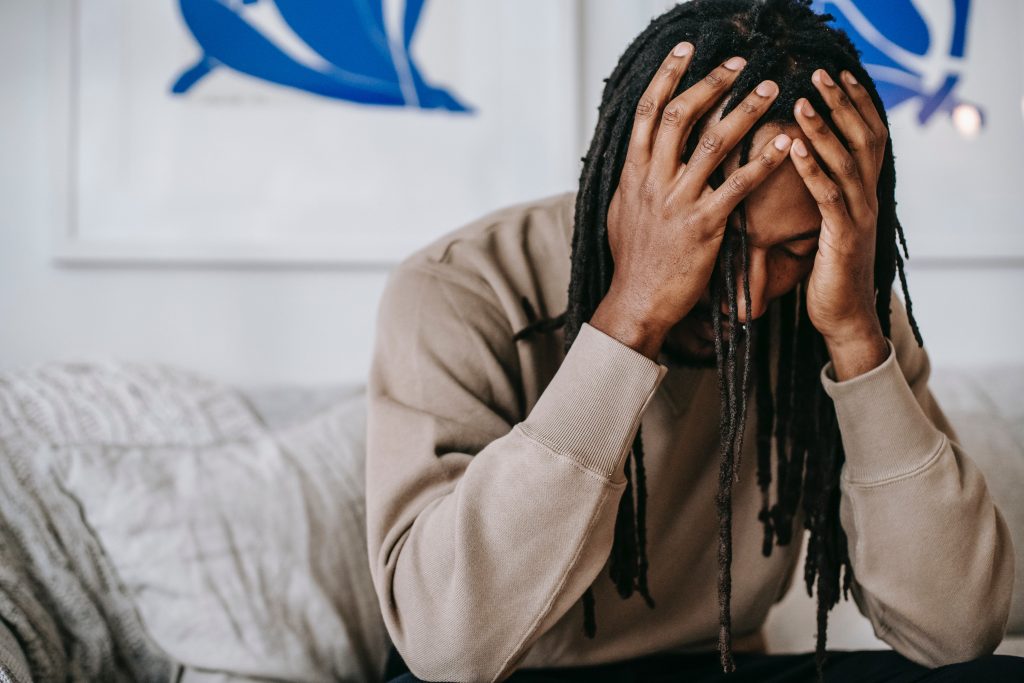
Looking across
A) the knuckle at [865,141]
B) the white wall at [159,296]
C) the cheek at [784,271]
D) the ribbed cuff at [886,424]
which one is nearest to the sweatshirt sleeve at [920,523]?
the ribbed cuff at [886,424]

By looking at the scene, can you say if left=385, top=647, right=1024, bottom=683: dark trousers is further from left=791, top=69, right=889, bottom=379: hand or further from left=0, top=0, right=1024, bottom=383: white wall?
left=0, top=0, right=1024, bottom=383: white wall

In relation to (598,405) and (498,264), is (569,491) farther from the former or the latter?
(498,264)

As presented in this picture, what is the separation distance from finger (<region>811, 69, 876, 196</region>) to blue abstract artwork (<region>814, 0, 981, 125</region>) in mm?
1065

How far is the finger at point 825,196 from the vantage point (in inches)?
30.9

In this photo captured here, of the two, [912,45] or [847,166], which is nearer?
[847,166]

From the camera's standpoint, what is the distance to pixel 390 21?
1.67 metres

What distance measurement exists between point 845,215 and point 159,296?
128 centimetres

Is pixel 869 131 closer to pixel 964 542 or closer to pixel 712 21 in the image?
pixel 712 21

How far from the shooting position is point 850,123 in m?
0.82

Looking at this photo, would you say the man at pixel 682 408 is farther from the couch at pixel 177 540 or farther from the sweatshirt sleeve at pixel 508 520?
the couch at pixel 177 540

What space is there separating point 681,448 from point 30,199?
1299 mm

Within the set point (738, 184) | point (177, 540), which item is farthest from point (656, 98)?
point (177, 540)

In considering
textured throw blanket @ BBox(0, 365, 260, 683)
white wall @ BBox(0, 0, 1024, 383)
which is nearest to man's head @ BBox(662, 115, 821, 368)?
textured throw blanket @ BBox(0, 365, 260, 683)

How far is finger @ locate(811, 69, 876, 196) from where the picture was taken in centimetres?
80
